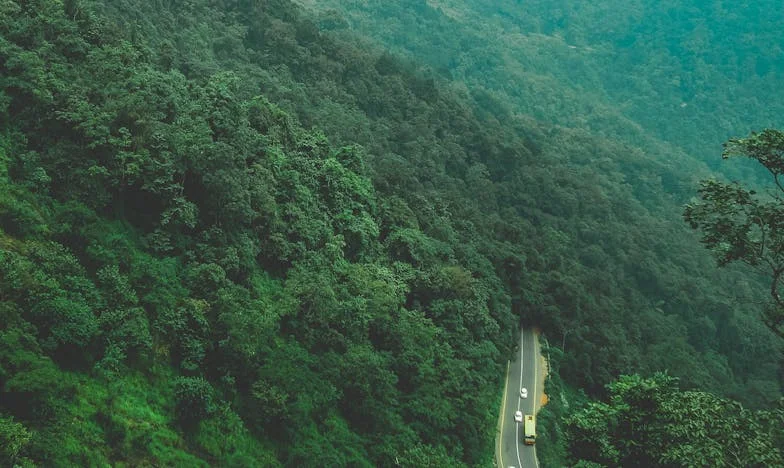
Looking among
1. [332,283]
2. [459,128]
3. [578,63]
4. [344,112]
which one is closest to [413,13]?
[578,63]

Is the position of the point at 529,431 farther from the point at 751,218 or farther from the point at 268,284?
the point at 751,218

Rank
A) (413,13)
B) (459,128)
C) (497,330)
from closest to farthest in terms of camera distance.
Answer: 1. (497,330)
2. (459,128)
3. (413,13)

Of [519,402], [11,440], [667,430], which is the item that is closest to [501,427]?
[519,402]

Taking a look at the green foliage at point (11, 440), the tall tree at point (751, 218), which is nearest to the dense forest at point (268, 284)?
the green foliage at point (11, 440)

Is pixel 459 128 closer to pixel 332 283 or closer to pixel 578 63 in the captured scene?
pixel 332 283

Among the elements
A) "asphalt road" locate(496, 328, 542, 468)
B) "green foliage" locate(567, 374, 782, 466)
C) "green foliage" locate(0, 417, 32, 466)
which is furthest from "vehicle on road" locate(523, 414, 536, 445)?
"green foliage" locate(0, 417, 32, 466)
